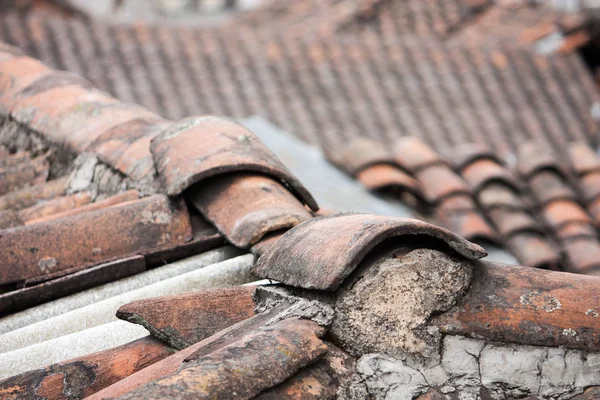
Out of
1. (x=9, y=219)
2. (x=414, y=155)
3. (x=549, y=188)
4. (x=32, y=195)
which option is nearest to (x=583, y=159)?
(x=549, y=188)

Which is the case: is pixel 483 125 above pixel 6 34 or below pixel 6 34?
below

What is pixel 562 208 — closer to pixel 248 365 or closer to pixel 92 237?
pixel 92 237

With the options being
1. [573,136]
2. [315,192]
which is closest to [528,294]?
[315,192]

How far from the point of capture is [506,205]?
18.2ft

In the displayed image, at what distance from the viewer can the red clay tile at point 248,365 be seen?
4.97ft

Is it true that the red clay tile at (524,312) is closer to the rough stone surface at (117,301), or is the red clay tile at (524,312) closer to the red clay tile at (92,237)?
the rough stone surface at (117,301)

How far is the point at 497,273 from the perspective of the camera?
1.91m

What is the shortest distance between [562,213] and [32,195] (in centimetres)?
377

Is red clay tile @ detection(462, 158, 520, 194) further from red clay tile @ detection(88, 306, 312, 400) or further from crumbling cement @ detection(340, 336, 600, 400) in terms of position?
red clay tile @ detection(88, 306, 312, 400)

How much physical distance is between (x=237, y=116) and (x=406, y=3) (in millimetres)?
5662

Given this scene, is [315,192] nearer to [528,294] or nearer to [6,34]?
[528,294]

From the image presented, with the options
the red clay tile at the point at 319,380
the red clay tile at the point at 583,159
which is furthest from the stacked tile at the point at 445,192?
the red clay tile at the point at 319,380

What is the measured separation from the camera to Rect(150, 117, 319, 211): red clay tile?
2.68 meters

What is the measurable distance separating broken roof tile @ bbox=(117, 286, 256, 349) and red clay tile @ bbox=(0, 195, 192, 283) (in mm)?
528
